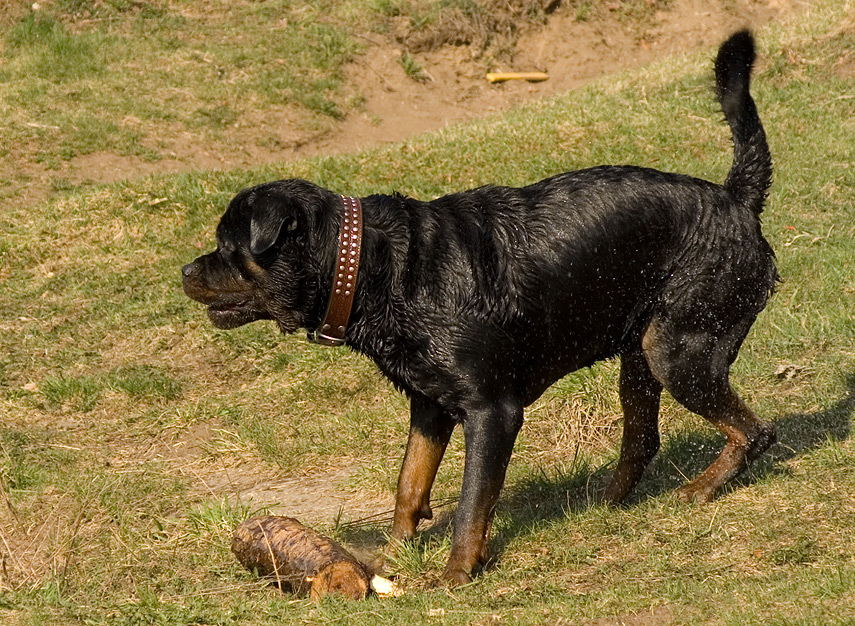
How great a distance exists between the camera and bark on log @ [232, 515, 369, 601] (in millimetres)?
5102

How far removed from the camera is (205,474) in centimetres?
708

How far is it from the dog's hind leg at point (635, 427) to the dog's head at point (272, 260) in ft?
5.88

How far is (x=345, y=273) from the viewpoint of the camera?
16.9 feet

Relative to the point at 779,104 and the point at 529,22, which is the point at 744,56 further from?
the point at 529,22

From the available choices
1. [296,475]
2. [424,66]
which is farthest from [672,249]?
[424,66]

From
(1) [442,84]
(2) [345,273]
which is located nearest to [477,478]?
(2) [345,273]

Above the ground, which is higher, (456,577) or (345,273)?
(345,273)

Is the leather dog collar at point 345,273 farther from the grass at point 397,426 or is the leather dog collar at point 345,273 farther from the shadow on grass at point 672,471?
the shadow on grass at point 672,471

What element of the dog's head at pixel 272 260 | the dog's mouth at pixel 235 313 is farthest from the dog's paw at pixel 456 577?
the dog's mouth at pixel 235 313

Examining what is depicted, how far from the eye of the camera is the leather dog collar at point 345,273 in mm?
5152

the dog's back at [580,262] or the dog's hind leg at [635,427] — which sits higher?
the dog's back at [580,262]

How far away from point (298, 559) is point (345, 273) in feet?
4.27

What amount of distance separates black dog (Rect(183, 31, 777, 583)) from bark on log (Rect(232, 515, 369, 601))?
46cm

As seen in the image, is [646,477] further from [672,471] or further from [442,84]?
[442,84]
